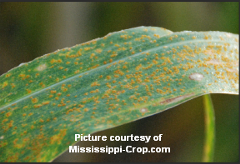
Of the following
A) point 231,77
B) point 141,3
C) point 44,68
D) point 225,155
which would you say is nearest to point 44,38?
A: point 44,68

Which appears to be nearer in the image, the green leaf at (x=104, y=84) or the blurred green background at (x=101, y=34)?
the green leaf at (x=104, y=84)

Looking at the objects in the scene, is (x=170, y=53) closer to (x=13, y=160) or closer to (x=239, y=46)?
(x=239, y=46)

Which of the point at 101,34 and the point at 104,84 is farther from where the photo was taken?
the point at 101,34

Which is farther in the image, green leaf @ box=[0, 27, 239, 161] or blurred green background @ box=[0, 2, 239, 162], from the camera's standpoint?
blurred green background @ box=[0, 2, 239, 162]

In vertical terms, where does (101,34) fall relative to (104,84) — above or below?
above
